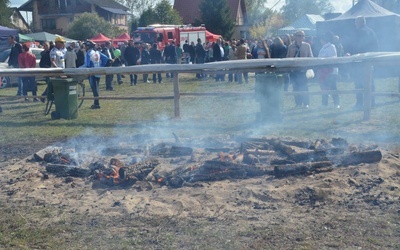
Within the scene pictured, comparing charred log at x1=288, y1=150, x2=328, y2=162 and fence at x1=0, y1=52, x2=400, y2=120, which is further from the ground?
fence at x1=0, y1=52, x2=400, y2=120

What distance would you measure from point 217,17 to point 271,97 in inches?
1854

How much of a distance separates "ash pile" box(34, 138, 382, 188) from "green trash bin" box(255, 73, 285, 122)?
2.64 m

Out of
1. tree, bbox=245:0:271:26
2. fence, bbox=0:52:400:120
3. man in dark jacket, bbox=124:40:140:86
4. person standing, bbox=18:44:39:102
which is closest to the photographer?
fence, bbox=0:52:400:120

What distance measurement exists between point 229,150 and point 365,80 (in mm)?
4620

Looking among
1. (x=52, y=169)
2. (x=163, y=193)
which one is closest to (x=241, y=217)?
(x=163, y=193)

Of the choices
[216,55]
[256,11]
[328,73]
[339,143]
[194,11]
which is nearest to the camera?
[339,143]

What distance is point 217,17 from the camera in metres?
57.3

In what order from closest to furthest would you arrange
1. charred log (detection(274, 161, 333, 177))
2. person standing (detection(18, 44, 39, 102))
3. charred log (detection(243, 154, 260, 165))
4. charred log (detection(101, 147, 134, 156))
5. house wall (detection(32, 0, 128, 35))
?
1. charred log (detection(274, 161, 333, 177))
2. charred log (detection(243, 154, 260, 165))
3. charred log (detection(101, 147, 134, 156))
4. person standing (detection(18, 44, 39, 102))
5. house wall (detection(32, 0, 128, 35))

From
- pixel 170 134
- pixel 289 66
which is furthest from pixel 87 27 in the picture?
pixel 170 134

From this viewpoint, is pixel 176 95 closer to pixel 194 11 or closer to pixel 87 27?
pixel 87 27

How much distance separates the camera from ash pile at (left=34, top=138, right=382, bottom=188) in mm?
7223

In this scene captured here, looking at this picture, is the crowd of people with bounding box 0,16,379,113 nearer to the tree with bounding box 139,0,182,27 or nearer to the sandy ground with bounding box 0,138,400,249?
the sandy ground with bounding box 0,138,400,249

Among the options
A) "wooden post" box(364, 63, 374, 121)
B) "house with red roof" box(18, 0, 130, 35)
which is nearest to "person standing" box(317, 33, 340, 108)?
"wooden post" box(364, 63, 374, 121)

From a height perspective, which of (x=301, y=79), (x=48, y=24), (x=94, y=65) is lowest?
(x=301, y=79)
